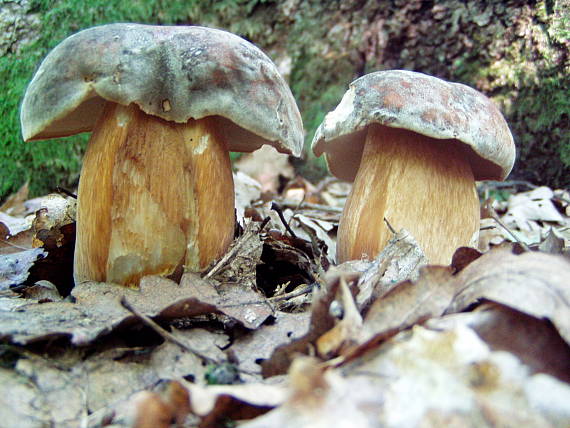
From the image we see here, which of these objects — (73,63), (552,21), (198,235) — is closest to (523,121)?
(552,21)

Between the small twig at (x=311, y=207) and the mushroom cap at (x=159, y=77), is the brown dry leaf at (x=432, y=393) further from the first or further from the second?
the small twig at (x=311, y=207)

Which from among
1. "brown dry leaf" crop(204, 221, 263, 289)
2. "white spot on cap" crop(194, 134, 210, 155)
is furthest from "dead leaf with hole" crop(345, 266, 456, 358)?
"white spot on cap" crop(194, 134, 210, 155)

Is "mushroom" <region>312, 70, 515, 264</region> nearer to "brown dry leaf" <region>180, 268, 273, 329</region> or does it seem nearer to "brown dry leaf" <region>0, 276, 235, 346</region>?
"brown dry leaf" <region>180, 268, 273, 329</region>

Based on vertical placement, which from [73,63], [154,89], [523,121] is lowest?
[523,121]

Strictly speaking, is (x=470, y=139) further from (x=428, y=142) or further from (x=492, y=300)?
(x=492, y=300)

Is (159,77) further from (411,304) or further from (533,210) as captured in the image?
(533,210)

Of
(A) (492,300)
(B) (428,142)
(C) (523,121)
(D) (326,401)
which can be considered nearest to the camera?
(D) (326,401)

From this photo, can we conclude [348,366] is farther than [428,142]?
No
